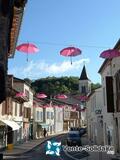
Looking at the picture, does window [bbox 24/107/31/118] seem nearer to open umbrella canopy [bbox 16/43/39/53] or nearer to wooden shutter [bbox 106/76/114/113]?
wooden shutter [bbox 106/76/114/113]

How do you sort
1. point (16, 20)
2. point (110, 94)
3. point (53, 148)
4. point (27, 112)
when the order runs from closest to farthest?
point (53, 148) < point (16, 20) < point (110, 94) < point (27, 112)

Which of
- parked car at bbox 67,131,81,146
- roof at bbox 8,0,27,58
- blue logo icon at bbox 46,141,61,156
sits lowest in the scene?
parked car at bbox 67,131,81,146

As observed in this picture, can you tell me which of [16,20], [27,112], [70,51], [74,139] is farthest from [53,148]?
[27,112]

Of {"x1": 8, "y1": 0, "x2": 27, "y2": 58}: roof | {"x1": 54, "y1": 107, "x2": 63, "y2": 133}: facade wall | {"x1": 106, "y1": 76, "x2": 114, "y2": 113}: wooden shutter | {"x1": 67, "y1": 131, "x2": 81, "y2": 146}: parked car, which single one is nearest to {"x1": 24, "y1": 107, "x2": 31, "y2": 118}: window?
{"x1": 67, "y1": 131, "x2": 81, "y2": 146}: parked car

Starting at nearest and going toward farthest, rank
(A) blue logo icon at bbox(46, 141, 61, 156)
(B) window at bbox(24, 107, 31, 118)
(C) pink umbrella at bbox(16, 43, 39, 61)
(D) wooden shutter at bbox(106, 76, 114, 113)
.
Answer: (A) blue logo icon at bbox(46, 141, 61, 156)
(C) pink umbrella at bbox(16, 43, 39, 61)
(D) wooden shutter at bbox(106, 76, 114, 113)
(B) window at bbox(24, 107, 31, 118)

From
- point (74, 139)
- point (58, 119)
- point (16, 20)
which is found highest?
point (16, 20)

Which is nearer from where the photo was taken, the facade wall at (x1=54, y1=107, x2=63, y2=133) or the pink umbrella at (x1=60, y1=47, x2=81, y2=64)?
the pink umbrella at (x1=60, y1=47, x2=81, y2=64)

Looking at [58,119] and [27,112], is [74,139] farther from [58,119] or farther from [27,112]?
[58,119]

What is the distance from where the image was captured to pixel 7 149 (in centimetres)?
4138

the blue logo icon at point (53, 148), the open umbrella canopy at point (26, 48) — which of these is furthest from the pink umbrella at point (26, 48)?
the blue logo icon at point (53, 148)

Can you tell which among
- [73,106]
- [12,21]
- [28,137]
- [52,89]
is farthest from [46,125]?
[12,21]

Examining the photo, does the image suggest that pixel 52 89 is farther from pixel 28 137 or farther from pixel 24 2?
pixel 24 2

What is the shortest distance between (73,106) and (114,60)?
274 feet

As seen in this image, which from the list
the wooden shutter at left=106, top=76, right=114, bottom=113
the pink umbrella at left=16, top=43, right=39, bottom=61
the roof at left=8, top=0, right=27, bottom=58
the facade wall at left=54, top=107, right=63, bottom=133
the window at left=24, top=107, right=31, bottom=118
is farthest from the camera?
the facade wall at left=54, top=107, right=63, bottom=133
